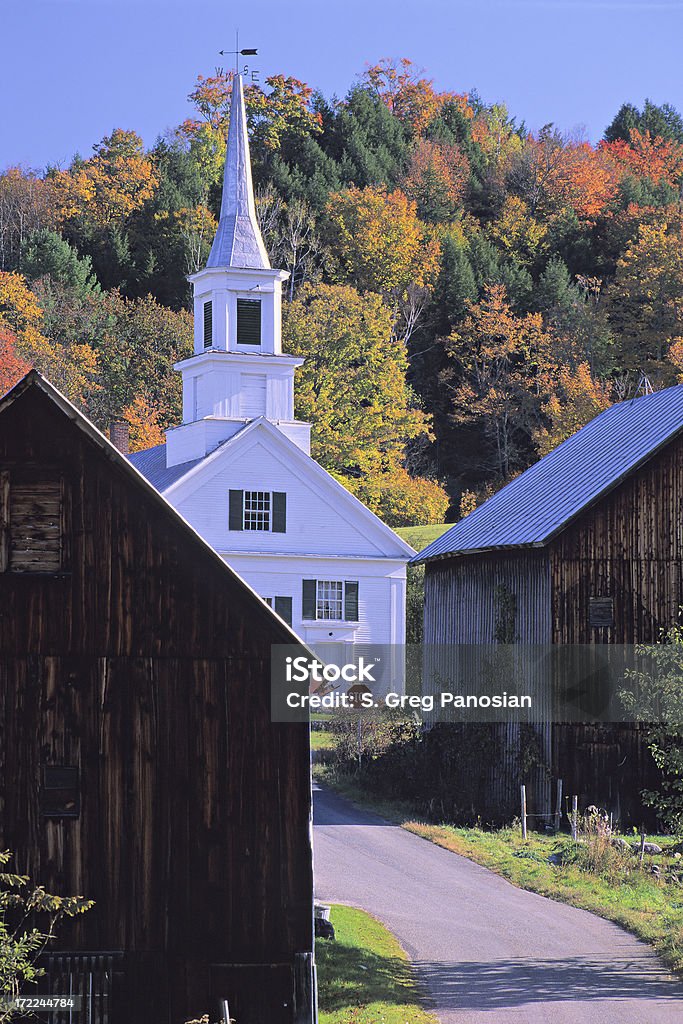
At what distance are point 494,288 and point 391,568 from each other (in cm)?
4185

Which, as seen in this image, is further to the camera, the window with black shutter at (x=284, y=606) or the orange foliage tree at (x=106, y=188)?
the orange foliage tree at (x=106, y=188)

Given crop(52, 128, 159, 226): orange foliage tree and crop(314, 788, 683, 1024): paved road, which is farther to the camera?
crop(52, 128, 159, 226): orange foliage tree

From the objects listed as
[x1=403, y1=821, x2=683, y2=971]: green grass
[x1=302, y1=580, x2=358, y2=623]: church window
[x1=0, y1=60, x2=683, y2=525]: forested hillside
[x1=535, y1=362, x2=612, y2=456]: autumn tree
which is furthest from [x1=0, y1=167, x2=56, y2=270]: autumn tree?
[x1=403, y1=821, x2=683, y2=971]: green grass

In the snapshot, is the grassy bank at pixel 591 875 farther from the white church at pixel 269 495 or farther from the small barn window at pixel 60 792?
the white church at pixel 269 495

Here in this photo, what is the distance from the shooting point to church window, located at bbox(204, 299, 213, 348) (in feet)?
188

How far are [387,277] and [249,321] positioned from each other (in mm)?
37537

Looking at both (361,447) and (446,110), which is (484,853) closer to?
(361,447)

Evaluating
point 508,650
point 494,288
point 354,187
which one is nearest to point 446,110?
point 354,187

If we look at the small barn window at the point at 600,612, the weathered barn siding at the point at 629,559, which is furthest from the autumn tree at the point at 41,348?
the small barn window at the point at 600,612

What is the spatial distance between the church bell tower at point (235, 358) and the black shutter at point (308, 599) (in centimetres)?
537

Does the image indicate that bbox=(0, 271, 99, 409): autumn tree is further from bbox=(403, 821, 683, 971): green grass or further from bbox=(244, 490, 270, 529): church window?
bbox=(403, 821, 683, 971): green grass

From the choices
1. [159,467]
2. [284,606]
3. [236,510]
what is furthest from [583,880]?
[159,467]

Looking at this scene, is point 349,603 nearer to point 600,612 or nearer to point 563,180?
point 600,612

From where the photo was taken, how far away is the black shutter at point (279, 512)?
5206 centimetres
